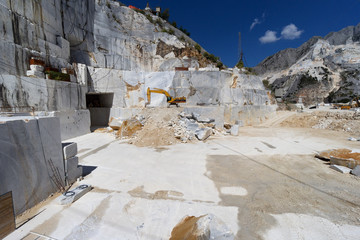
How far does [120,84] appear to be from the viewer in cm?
1312

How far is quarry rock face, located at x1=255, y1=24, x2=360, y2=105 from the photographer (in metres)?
32.4

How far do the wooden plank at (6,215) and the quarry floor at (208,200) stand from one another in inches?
4.9

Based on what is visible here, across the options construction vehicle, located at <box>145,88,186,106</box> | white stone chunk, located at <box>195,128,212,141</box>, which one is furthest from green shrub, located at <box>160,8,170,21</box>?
white stone chunk, located at <box>195,128,212,141</box>

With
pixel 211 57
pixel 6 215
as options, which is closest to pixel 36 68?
pixel 6 215

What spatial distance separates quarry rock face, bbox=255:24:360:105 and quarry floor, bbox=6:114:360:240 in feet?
122

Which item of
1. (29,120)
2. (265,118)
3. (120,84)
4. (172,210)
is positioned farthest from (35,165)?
(265,118)

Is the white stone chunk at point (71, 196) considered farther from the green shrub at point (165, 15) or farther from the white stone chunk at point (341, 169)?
the green shrub at point (165, 15)

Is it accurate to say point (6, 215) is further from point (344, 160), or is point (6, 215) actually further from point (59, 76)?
point (59, 76)

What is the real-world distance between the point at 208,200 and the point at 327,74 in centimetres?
4812

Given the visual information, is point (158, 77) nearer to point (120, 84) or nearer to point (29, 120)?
point (120, 84)

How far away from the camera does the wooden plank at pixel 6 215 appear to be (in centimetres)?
225

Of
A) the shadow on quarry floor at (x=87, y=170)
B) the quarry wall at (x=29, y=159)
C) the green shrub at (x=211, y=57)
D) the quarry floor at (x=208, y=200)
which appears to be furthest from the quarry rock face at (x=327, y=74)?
the quarry wall at (x=29, y=159)

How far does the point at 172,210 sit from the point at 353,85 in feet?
151

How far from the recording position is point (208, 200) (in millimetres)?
3240
